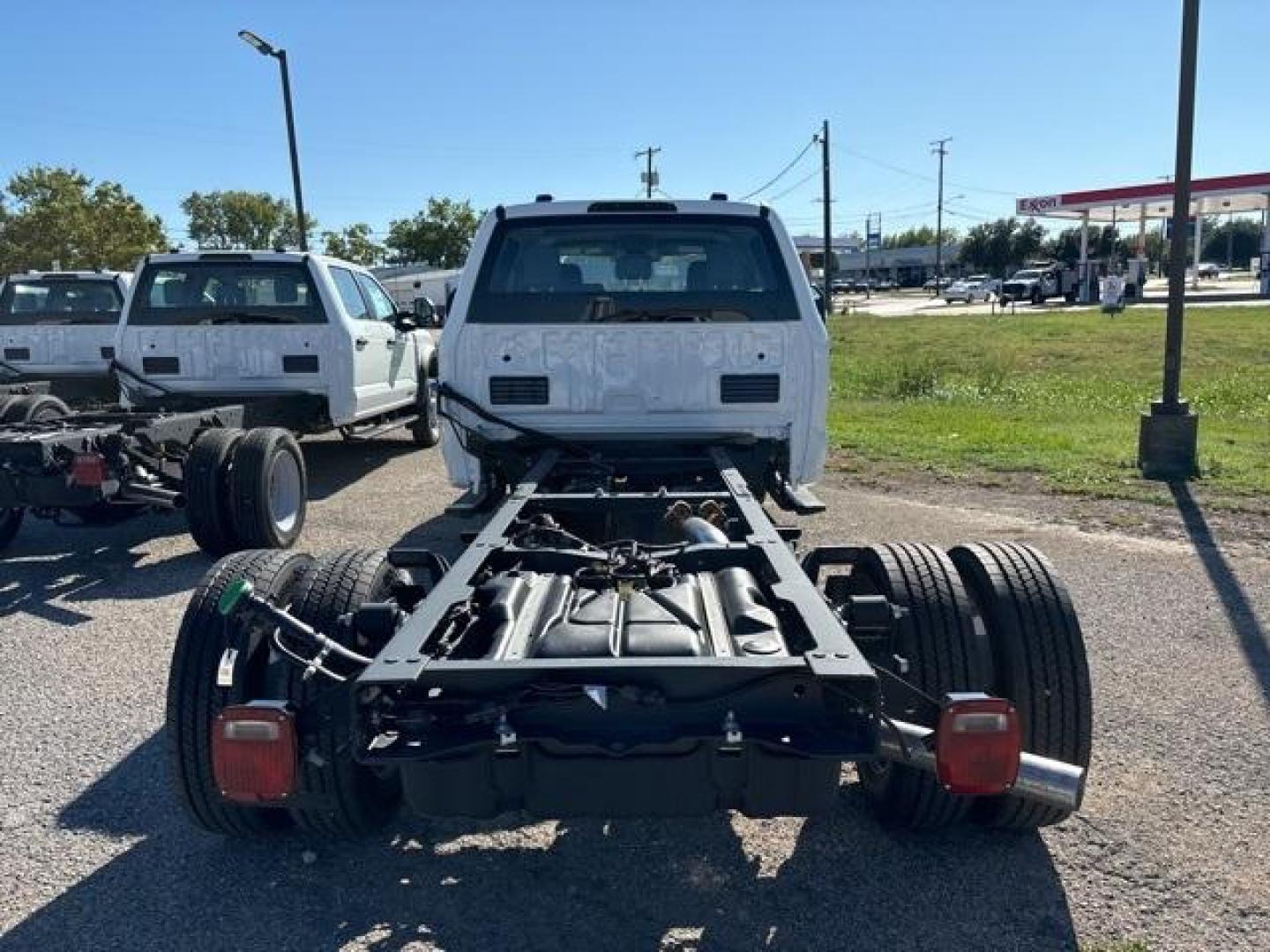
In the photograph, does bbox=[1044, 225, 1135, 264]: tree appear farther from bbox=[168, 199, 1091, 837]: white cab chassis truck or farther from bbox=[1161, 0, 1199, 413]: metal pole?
bbox=[168, 199, 1091, 837]: white cab chassis truck

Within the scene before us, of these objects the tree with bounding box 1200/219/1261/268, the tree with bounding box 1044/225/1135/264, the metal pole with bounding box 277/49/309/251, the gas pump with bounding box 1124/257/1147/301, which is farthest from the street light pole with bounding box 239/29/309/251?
the tree with bounding box 1200/219/1261/268

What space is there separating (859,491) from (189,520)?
5.21 m

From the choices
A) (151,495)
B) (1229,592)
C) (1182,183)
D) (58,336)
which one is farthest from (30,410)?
(1182,183)

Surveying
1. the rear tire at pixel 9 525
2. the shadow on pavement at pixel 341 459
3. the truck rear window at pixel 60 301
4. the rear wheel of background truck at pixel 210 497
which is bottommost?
the shadow on pavement at pixel 341 459

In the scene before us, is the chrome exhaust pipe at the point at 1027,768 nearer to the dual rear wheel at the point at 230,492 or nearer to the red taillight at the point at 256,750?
the red taillight at the point at 256,750

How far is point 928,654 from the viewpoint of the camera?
302 centimetres

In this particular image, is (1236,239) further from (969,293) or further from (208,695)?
(208,695)

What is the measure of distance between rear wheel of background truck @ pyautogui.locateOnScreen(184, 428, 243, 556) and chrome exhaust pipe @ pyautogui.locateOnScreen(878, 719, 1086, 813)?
5.16 metres

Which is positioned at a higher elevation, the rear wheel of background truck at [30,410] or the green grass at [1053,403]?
the rear wheel of background truck at [30,410]

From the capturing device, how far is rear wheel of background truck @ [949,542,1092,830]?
9.95 feet

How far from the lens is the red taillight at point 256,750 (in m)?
2.52

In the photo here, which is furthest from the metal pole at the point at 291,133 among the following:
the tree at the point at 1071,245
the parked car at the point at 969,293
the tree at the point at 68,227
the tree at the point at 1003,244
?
the tree at the point at 1003,244

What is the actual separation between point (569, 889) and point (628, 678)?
101 cm

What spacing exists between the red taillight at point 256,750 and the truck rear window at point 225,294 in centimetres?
698
